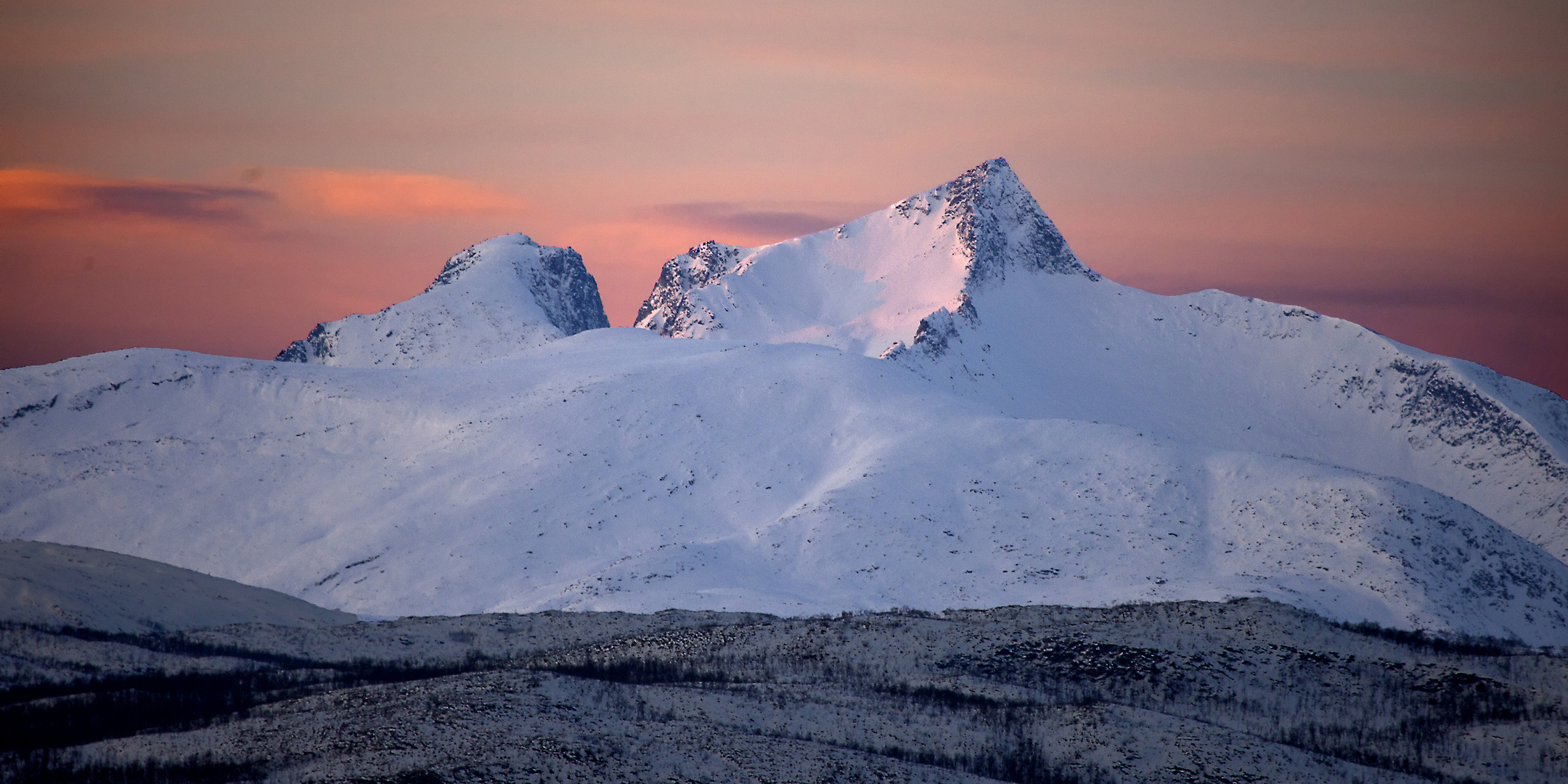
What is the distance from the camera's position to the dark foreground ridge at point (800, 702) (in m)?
42.8

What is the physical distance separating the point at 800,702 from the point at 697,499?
56162 mm

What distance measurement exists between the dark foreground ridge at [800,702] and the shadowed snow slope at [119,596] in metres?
1.79

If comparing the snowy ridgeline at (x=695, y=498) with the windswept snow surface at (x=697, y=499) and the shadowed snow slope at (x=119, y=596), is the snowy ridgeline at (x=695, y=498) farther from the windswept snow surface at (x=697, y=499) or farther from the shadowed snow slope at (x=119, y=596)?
the shadowed snow slope at (x=119, y=596)

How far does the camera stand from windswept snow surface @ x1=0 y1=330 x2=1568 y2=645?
9225cm

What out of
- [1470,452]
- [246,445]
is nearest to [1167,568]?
[246,445]

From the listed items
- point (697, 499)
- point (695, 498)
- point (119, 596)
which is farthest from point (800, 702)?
point (695, 498)

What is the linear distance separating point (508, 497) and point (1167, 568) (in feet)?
167

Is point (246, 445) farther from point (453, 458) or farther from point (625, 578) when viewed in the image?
point (625, 578)

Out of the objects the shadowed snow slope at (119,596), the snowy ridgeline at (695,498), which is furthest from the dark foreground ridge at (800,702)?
the snowy ridgeline at (695,498)

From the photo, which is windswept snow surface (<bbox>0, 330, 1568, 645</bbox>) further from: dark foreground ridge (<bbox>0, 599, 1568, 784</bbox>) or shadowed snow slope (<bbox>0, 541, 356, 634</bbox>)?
dark foreground ridge (<bbox>0, 599, 1568, 784</bbox>)

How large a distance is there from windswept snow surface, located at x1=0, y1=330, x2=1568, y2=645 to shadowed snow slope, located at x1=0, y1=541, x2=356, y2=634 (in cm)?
1819

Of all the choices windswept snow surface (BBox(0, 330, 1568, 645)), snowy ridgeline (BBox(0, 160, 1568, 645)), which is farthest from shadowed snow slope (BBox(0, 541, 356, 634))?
windswept snow surface (BBox(0, 330, 1568, 645))

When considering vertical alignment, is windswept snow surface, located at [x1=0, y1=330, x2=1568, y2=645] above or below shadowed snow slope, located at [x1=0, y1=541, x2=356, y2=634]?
above

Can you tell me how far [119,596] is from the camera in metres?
64.3
